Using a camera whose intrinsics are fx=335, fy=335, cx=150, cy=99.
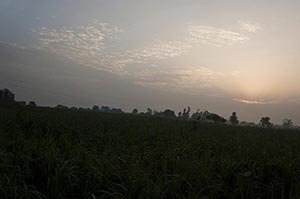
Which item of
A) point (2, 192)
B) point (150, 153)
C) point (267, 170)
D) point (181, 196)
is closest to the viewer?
point (2, 192)

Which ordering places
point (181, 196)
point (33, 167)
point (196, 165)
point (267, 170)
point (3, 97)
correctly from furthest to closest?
point (3, 97), point (267, 170), point (196, 165), point (33, 167), point (181, 196)

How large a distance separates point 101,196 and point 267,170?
3.77 m

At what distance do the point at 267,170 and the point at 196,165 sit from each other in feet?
5.09

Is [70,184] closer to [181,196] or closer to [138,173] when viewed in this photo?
[138,173]

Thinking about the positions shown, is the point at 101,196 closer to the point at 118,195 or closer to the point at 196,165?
the point at 118,195

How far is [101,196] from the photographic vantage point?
431cm

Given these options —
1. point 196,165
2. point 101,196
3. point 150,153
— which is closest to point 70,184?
point 101,196

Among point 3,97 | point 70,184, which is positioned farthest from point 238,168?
point 3,97

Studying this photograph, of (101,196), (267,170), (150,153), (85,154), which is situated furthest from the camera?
(150,153)

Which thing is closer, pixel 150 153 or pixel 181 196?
pixel 181 196

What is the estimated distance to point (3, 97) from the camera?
156ft

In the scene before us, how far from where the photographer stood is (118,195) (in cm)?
435

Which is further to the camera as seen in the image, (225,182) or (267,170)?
(267,170)

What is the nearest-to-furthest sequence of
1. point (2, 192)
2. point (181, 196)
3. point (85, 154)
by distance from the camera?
1. point (2, 192)
2. point (181, 196)
3. point (85, 154)
